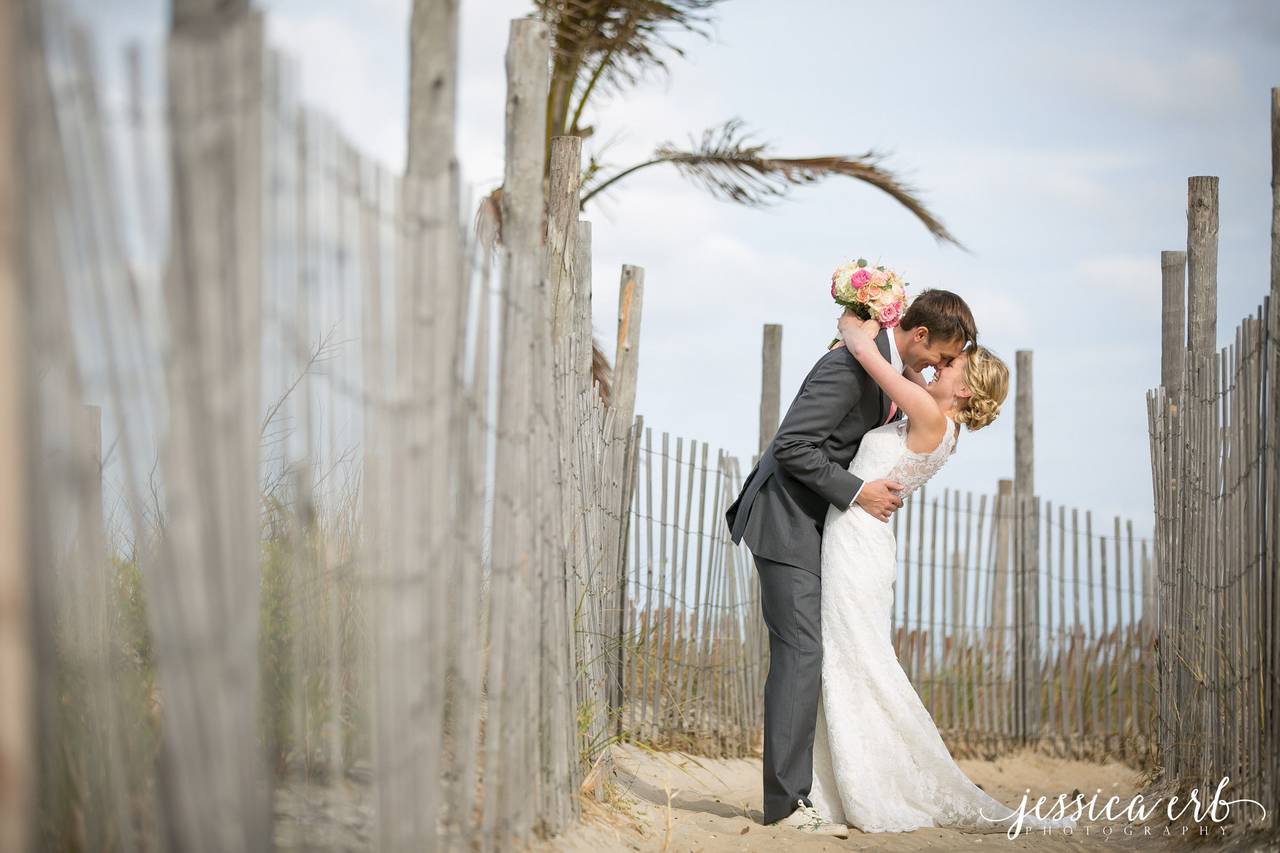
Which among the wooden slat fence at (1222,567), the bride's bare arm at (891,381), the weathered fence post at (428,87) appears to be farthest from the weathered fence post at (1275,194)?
the weathered fence post at (428,87)

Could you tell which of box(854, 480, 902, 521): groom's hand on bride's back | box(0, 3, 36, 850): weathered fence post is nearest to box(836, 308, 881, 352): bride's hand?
box(854, 480, 902, 521): groom's hand on bride's back

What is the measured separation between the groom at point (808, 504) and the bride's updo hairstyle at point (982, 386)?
0.23 ft

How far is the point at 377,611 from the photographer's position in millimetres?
2334

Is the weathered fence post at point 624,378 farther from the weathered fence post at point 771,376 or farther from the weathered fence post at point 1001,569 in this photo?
the weathered fence post at point 1001,569

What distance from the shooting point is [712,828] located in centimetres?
411

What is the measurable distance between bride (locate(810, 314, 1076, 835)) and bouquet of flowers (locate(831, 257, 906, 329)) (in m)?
0.05

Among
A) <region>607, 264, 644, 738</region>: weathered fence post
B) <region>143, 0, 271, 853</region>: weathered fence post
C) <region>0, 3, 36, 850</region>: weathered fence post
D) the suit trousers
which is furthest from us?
<region>607, 264, 644, 738</region>: weathered fence post

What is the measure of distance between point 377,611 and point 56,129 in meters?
1.05

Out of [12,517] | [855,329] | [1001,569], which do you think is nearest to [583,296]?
[855,329]

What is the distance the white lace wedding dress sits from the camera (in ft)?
13.2

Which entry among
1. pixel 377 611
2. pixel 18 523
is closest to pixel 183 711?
pixel 18 523

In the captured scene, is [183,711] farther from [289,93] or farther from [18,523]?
[289,93]

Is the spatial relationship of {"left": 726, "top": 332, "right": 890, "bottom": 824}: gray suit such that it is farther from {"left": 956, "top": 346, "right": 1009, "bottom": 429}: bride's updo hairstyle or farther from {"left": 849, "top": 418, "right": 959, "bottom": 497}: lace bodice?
{"left": 956, "top": 346, "right": 1009, "bottom": 429}: bride's updo hairstyle

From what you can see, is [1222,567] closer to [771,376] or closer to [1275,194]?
[1275,194]
